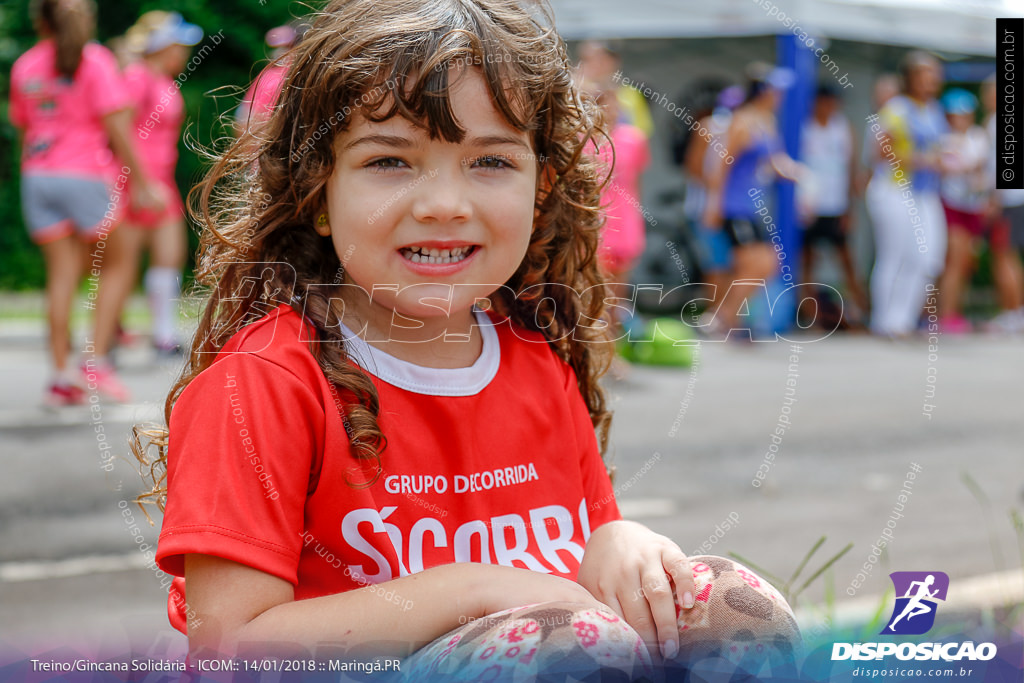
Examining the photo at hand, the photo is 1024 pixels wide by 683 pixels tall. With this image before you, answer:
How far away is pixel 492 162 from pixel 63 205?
364cm

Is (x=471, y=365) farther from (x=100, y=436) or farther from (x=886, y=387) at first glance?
(x=886, y=387)

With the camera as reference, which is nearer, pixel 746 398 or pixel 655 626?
pixel 655 626

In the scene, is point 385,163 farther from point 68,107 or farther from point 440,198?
point 68,107

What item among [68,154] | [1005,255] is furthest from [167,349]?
[1005,255]

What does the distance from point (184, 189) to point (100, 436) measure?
7.23m

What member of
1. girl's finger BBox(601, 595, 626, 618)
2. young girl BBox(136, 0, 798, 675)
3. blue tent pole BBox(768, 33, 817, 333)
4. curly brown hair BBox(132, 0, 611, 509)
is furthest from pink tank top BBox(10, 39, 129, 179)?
blue tent pole BBox(768, 33, 817, 333)

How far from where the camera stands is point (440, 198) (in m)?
1.35

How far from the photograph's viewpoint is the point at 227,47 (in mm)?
9523

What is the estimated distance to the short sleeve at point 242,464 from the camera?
119 centimetres

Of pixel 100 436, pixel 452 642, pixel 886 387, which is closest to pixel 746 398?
pixel 886 387

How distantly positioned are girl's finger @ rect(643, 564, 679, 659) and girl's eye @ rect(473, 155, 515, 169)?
56 centimetres

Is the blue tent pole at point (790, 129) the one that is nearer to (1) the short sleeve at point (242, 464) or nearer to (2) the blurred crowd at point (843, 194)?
(2) the blurred crowd at point (843, 194)

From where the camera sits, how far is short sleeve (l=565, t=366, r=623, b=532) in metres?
1.60

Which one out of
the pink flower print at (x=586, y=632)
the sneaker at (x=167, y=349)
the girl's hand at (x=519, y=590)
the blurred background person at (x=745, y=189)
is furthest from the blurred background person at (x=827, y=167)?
the pink flower print at (x=586, y=632)
